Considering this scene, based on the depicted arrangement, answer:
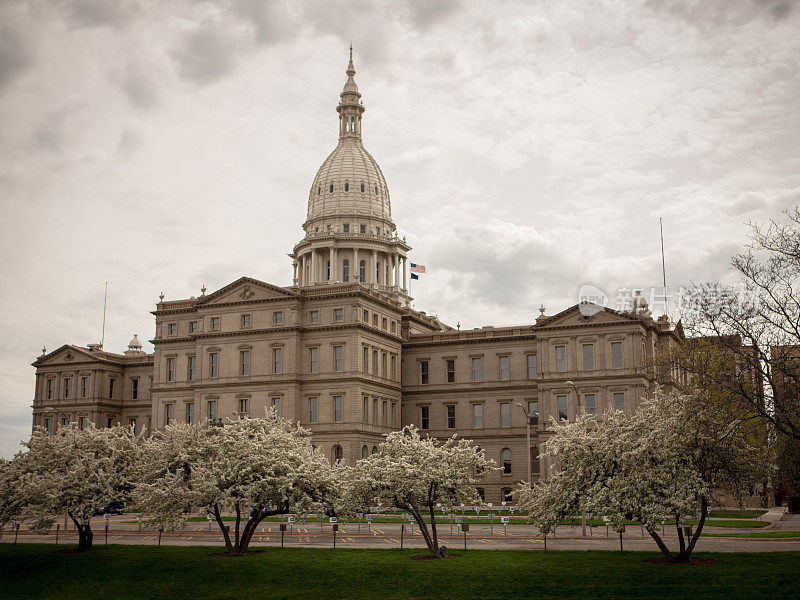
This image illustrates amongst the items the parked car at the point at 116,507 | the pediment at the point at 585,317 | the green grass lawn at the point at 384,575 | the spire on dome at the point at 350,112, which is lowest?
the green grass lawn at the point at 384,575

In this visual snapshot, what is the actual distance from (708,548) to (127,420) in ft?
301

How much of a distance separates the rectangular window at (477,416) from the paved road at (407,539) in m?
34.3

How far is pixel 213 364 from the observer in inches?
3841

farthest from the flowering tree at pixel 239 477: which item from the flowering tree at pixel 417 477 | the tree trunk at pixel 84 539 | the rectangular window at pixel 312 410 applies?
the rectangular window at pixel 312 410

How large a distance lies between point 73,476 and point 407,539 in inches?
759

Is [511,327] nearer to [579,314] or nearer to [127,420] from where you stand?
[579,314]

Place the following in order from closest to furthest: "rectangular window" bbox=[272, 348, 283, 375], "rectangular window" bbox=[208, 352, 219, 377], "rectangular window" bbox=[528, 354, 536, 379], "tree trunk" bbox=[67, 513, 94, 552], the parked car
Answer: "tree trunk" bbox=[67, 513, 94, 552], the parked car, "rectangular window" bbox=[272, 348, 283, 375], "rectangular window" bbox=[208, 352, 219, 377], "rectangular window" bbox=[528, 354, 536, 379]

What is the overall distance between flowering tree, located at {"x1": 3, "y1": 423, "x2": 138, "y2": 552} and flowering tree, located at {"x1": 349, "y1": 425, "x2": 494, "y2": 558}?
14643 mm

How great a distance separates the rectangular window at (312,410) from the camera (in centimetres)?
9300

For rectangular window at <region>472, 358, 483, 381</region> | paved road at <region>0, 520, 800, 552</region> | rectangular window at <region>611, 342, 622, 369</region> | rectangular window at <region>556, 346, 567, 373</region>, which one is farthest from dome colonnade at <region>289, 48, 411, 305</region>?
paved road at <region>0, 520, 800, 552</region>

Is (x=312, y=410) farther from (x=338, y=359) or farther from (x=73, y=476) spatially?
(x=73, y=476)

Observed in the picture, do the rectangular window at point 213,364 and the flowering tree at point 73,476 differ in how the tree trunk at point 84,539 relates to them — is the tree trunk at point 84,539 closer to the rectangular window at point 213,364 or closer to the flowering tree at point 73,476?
the flowering tree at point 73,476

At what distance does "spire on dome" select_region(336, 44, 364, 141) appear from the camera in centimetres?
13638

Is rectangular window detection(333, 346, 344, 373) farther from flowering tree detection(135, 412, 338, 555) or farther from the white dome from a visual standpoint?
flowering tree detection(135, 412, 338, 555)
